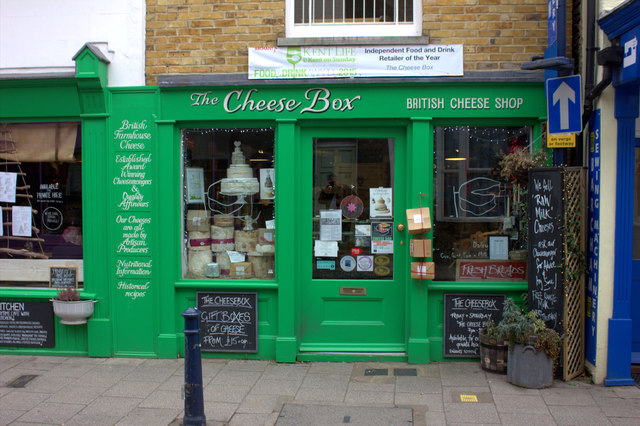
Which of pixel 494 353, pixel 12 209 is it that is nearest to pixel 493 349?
pixel 494 353

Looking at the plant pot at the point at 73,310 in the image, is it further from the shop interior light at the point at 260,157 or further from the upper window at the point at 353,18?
the upper window at the point at 353,18

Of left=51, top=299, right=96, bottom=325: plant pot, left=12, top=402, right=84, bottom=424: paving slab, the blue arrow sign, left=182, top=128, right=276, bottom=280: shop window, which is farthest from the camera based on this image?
left=182, top=128, right=276, bottom=280: shop window

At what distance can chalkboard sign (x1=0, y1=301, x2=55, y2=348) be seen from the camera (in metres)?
6.30

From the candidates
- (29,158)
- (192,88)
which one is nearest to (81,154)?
(29,158)

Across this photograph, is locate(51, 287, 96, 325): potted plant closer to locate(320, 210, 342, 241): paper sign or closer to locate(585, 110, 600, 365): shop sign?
locate(320, 210, 342, 241): paper sign

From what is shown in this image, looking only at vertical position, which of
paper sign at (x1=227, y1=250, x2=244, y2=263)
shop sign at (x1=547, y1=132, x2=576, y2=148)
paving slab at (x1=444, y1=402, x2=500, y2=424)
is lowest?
paving slab at (x1=444, y1=402, x2=500, y2=424)

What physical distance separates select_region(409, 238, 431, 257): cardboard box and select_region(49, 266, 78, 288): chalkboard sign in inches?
153

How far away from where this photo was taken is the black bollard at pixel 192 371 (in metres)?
4.18

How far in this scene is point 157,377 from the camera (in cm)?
560

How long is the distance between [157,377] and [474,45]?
15.7 feet

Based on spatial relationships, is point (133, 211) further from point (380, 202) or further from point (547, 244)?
point (547, 244)

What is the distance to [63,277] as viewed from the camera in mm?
6379

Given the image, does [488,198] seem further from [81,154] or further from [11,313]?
[11,313]

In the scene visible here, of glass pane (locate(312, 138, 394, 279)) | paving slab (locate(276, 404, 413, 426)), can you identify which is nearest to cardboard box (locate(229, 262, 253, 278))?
glass pane (locate(312, 138, 394, 279))
